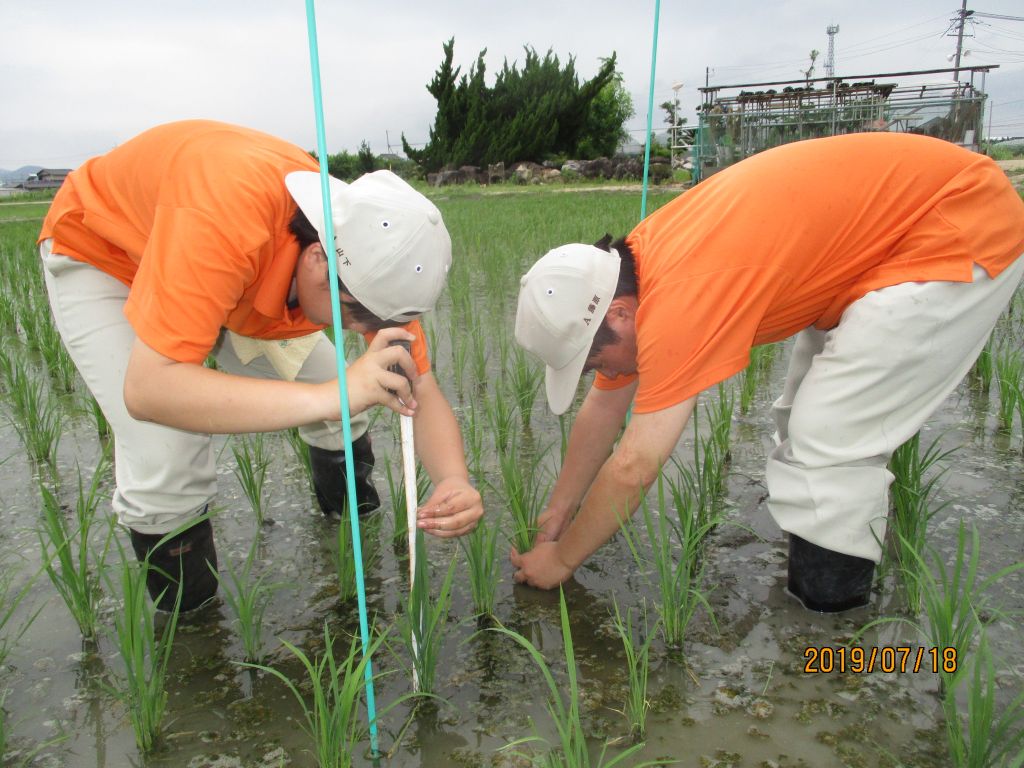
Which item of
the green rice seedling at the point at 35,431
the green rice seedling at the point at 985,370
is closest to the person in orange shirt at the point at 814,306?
the green rice seedling at the point at 985,370

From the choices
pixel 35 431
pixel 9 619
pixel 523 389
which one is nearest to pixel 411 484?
pixel 9 619

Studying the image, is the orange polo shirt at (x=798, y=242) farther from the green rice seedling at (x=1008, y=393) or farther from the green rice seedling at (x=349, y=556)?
the green rice seedling at (x=1008, y=393)

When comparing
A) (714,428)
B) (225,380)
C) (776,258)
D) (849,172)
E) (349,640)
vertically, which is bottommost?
(349,640)

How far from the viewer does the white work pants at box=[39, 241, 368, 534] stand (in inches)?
Result: 66.3

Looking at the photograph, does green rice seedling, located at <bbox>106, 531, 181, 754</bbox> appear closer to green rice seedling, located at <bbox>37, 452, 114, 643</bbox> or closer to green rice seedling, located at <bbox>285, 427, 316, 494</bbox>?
green rice seedling, located at <bbox>37, 452, 114, 643</bbox>

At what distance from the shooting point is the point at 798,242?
5.28 ft

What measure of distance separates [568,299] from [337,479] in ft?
3.39

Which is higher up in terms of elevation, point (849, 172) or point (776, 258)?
point (849, 172)

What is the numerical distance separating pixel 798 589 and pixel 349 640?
105cm

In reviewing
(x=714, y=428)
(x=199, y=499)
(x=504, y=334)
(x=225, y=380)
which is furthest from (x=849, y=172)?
(x=504, y=334)

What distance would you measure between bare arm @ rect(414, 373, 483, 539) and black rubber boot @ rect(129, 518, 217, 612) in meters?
0.57

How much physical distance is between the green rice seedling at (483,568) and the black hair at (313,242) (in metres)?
0.51

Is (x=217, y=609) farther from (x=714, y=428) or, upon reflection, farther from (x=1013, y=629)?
(x=1013, y=629)

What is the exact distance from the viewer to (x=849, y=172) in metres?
1.68
